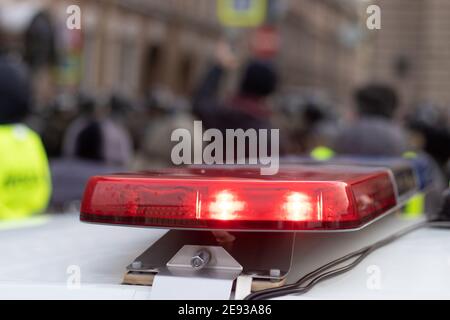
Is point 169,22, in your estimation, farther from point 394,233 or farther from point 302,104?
point 394,233

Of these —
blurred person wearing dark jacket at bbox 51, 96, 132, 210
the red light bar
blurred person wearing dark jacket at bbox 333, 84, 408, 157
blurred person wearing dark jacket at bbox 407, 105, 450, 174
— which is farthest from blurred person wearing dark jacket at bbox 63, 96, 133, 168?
the red light bar

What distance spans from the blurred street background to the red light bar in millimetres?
2274

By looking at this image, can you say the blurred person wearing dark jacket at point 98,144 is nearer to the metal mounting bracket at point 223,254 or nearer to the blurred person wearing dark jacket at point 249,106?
the blurred person wearing dark jacket at point 249,106

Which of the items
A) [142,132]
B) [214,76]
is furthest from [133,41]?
[214,76]

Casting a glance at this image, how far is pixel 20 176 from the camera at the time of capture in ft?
11.8

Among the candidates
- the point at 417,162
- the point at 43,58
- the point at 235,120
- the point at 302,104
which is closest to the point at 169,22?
the point at 302,104

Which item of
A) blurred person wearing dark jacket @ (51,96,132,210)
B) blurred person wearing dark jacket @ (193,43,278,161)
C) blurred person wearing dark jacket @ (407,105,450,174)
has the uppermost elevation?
blurred person wearing dark jacket @ (193,43,278,161)

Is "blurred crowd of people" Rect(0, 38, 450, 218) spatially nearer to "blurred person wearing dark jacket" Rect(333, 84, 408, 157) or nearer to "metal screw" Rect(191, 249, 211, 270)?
"blurred person wearing dark jacket" Rect(333, 84, 408, 157)

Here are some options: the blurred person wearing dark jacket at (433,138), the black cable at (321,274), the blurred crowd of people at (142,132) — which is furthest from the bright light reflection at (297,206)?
the blurred person wearing dark jacket at (433,138)

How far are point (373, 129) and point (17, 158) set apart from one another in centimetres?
237

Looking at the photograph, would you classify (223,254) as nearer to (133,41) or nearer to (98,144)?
(98,144)

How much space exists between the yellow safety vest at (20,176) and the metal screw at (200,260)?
1971 millimetres

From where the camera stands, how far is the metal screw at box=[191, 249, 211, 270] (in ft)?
4.92
